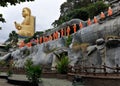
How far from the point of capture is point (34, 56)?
2983 cm

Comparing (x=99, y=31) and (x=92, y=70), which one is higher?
(x=99, y=31)

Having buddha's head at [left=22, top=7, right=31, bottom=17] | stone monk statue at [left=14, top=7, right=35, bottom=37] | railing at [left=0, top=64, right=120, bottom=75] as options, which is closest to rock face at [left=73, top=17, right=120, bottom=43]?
railing at [left=0, top=64, right=120, bottom=75]

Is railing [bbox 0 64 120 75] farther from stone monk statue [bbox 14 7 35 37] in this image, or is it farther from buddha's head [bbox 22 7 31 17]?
stone monk statue [bbox 14 7 35 37]

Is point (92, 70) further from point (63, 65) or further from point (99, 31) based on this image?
point (99, 31)

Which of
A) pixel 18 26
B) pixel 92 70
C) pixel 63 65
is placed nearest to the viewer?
pixel 92 70

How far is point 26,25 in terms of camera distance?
57.8 metres

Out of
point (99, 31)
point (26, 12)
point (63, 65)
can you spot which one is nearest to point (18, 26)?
point (26, 12)

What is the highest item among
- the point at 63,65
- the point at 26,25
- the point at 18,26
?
the point at 26,25

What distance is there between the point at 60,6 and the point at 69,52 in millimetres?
36098

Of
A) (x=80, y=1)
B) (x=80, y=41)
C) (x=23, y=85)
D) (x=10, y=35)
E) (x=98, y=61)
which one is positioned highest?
(x=80, y=1)

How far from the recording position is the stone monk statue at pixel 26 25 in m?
56.1

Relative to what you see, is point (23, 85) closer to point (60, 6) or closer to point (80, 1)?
point (80, 1)

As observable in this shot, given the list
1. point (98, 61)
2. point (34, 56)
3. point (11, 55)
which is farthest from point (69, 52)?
point (11, 55)

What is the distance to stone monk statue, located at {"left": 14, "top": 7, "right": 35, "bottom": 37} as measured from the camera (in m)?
56.1
